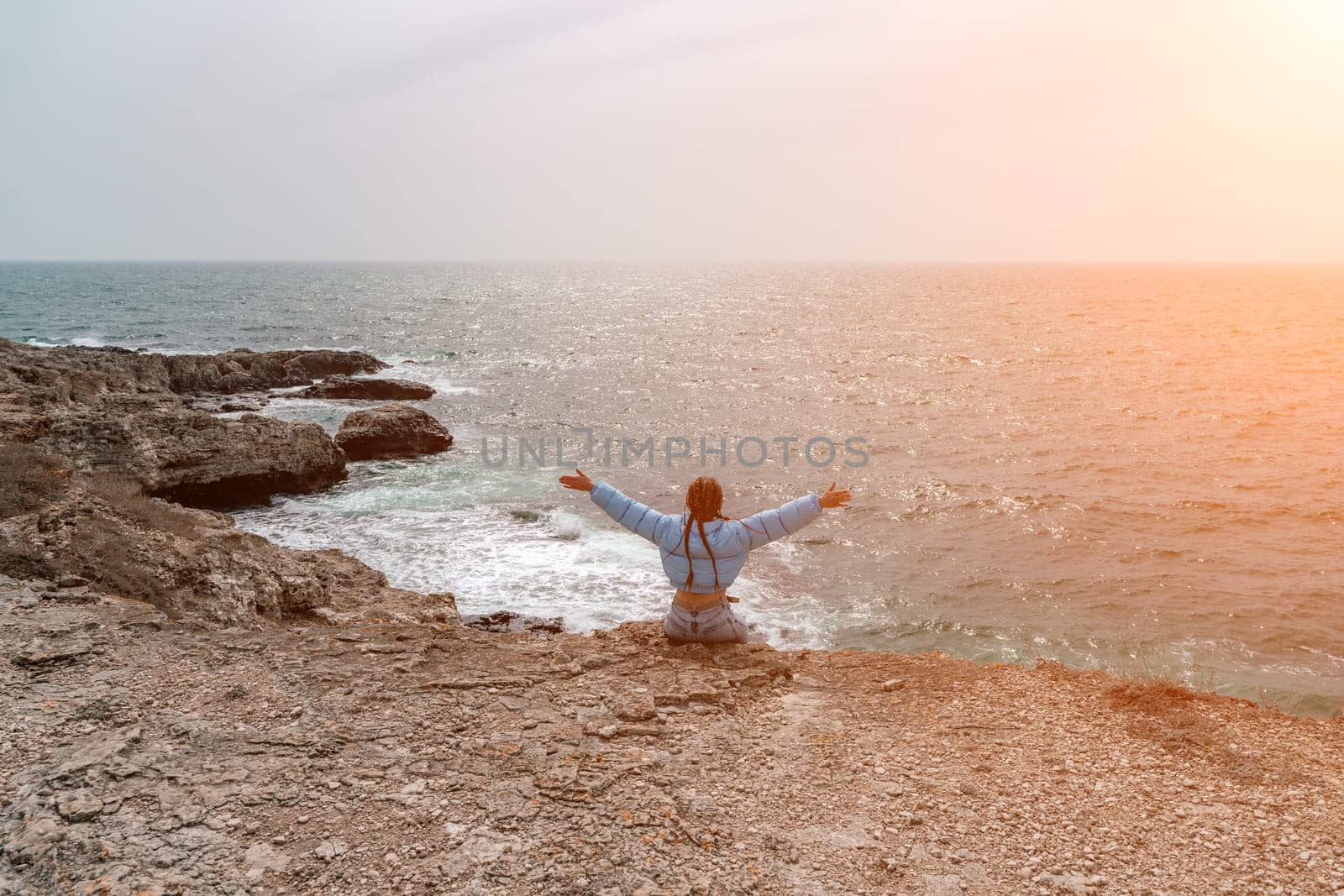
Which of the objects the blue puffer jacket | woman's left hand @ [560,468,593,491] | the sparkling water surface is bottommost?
the sparkling water surface

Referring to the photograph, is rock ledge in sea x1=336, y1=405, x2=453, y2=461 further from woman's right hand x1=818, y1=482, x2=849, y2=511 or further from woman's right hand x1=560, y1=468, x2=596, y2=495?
woman's right hand x1=818, y1=482, x2=849, y2=511

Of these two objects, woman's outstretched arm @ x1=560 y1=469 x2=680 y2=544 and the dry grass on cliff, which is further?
the dry grass on cliff

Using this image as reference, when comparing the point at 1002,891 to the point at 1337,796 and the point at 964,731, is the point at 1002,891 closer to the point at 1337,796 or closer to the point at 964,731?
the point at 964,731

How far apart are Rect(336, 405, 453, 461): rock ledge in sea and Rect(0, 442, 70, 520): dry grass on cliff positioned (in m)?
12.4

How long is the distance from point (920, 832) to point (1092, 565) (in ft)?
43.5

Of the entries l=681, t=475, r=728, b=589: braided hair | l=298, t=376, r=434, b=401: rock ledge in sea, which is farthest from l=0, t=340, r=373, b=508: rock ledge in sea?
l=681, t=475, r=728, b=589: braided hair

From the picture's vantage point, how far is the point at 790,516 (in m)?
6.11

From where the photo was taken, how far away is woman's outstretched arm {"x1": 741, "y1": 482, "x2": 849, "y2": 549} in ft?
19.8

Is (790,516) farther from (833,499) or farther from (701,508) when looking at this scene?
(701,508)

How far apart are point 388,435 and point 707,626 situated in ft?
65.8

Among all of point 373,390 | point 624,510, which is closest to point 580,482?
point 624,510

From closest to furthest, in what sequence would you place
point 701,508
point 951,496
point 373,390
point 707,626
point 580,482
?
point 701,508 → point 580,482 → point 707,626 → point 951,496 → point 373,390

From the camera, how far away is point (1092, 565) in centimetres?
1564

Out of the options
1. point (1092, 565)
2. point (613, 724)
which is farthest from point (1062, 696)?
point (1092, 565)
